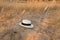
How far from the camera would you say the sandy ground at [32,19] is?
1.35 meters

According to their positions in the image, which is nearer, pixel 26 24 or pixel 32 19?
pixel 26 24

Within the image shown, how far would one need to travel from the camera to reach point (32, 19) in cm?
163

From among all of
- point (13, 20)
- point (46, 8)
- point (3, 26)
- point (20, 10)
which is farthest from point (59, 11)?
point (3, 26)

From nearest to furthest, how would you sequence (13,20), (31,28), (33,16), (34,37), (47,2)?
(34,37)
(31,28)
(13,20)
(33,16)
(47,2)

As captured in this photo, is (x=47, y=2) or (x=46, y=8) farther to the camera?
(x=47, y=2)

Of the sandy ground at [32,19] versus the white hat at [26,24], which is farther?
the white hat at [26,24]

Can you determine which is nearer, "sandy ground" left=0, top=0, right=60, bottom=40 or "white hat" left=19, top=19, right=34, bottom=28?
"sandy ground" left=0, top=0, right=60, bottom=40

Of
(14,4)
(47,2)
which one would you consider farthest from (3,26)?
(47,2)

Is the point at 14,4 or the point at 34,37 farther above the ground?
the point at 14,4

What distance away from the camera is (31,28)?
1.46 metres

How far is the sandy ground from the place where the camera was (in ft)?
4.44

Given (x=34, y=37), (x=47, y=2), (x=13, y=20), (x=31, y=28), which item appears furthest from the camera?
(x=47, y=2)

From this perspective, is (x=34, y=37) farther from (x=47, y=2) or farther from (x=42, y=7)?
(x=47, y=2)

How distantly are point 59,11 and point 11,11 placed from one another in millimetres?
560
